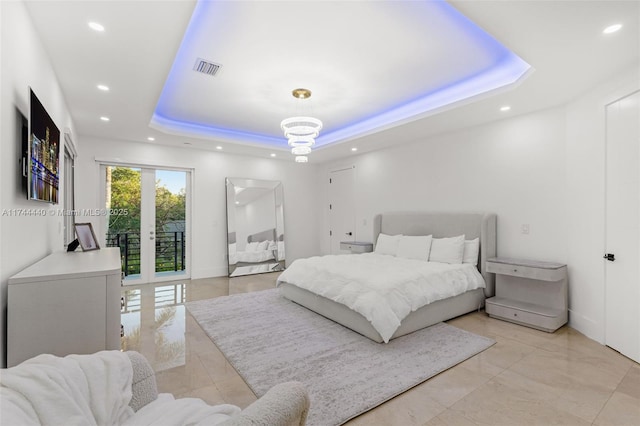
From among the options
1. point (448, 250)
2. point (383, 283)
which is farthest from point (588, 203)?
point (383, 283)

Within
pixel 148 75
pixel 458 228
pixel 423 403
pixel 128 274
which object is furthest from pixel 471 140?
pixel 128 274

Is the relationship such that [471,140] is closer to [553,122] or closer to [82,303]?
[553,122]

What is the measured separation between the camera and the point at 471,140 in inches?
179

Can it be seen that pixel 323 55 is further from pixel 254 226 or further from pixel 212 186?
pixel 254 226

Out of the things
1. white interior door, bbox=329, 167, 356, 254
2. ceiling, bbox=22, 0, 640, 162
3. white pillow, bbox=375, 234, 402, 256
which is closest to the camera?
ceiling, bbox=22, 0, 640, 162

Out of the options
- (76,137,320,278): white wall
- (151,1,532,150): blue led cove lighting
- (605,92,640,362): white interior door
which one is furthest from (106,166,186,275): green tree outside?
(605,92,640,362): white interior door

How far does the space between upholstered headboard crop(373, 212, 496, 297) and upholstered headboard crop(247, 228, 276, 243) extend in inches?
91.4

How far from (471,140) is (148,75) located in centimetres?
421

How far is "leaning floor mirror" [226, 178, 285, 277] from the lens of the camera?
6.30 metres

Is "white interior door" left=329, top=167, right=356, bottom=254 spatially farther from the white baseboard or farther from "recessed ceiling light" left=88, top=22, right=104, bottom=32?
"recessed ceiling light" left=88, top=22, right=104, bottom=32

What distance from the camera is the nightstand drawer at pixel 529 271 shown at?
3.31m

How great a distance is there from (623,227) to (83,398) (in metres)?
3.93

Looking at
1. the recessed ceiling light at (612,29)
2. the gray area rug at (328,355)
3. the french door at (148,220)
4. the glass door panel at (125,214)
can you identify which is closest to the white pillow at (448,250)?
the gray area rug at (328,355)

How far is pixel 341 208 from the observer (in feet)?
22.7
